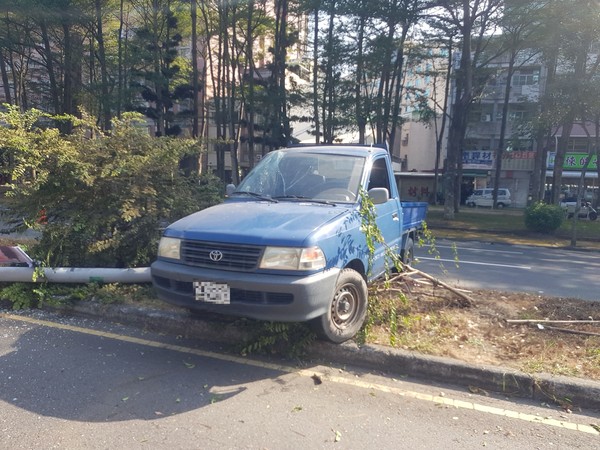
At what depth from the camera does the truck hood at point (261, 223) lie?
4.20 meters

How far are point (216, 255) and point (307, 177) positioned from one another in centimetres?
174

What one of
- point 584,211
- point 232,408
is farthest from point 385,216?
point 584,211

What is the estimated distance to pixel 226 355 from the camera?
190 inches

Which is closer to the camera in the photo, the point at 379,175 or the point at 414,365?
the point at 414,365

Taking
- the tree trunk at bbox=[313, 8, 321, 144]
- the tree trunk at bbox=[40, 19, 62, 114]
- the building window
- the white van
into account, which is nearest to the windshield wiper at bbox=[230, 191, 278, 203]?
the tree trunk at bbox=[40, 19, 62, 114]

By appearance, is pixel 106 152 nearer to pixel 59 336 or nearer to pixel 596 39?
pixel 59 336

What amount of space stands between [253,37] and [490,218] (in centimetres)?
1696

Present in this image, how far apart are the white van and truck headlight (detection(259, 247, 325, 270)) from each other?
146ft

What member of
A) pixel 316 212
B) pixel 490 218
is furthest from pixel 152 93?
pixel 316 212

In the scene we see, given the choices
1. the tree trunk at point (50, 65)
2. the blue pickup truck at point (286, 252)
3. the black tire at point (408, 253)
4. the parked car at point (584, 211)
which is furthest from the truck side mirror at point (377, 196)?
the parked car at point (584, 211)

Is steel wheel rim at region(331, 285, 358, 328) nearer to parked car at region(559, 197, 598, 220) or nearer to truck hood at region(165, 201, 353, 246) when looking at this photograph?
truck hood at region(165, 201, 353, 246)

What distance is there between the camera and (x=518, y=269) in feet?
39.3

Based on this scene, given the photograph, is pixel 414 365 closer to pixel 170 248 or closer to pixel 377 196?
pixel 377 196

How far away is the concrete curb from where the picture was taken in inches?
158
